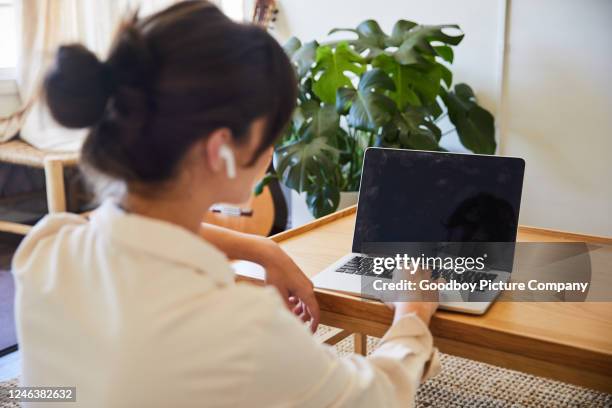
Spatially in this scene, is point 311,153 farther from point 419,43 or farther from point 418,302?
point 418,302

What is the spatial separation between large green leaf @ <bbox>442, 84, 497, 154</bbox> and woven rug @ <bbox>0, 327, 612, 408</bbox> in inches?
40.6

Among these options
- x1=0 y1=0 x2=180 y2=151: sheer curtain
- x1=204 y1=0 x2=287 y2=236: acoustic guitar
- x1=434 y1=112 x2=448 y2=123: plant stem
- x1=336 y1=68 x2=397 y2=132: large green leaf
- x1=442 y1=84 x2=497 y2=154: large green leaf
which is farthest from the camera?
x1=204 y1=0 x2=287 y2=236: acoustic guitar

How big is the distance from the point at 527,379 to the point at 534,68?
139 cm

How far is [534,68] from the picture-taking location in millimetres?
2590

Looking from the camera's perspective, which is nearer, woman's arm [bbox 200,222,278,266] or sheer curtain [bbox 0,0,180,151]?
woman's arm [bbox 200,222,278,266]

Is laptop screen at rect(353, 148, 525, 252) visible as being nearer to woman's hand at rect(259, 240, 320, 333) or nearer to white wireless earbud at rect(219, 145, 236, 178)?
woman's hand at rect(259, 240, 320, 333)

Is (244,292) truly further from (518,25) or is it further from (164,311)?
(518,25)

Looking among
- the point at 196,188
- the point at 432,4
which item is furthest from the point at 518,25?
the point at 196,188

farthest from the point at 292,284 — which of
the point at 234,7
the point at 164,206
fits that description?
the point at 234,7

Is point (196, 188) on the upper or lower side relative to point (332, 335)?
upper

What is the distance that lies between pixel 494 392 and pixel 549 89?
56.0 inches

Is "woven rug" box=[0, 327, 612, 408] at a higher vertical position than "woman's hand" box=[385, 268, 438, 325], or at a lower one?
lower

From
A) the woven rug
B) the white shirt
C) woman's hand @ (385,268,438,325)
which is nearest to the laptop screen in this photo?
woman's hand @ (385,268,438,325)

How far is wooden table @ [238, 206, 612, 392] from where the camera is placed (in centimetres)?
87
